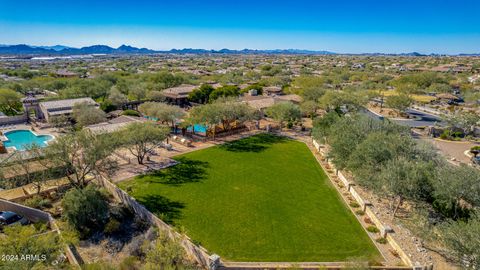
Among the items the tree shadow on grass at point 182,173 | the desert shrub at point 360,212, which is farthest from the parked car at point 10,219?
the desert shrub at point 360,212

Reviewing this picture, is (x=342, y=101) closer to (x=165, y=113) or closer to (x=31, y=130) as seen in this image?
(x=165, y=113)

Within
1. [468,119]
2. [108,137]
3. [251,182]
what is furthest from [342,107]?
[108,137]

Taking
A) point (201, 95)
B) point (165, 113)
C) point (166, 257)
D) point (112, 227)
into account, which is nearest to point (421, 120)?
point (201, 95)

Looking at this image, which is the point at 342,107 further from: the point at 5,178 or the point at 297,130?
the point at 5,178

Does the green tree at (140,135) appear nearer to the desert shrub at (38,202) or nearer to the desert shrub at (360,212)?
the desert shrub at (38,202)

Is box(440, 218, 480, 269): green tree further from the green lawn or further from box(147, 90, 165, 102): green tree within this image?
box(147, 90, 165, 102): green tree

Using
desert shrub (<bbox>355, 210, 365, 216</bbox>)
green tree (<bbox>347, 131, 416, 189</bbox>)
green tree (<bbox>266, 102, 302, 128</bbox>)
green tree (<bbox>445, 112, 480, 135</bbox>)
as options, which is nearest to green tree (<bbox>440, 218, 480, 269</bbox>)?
green tree (<bbox>347, 131, 416, 189</bbox>)
